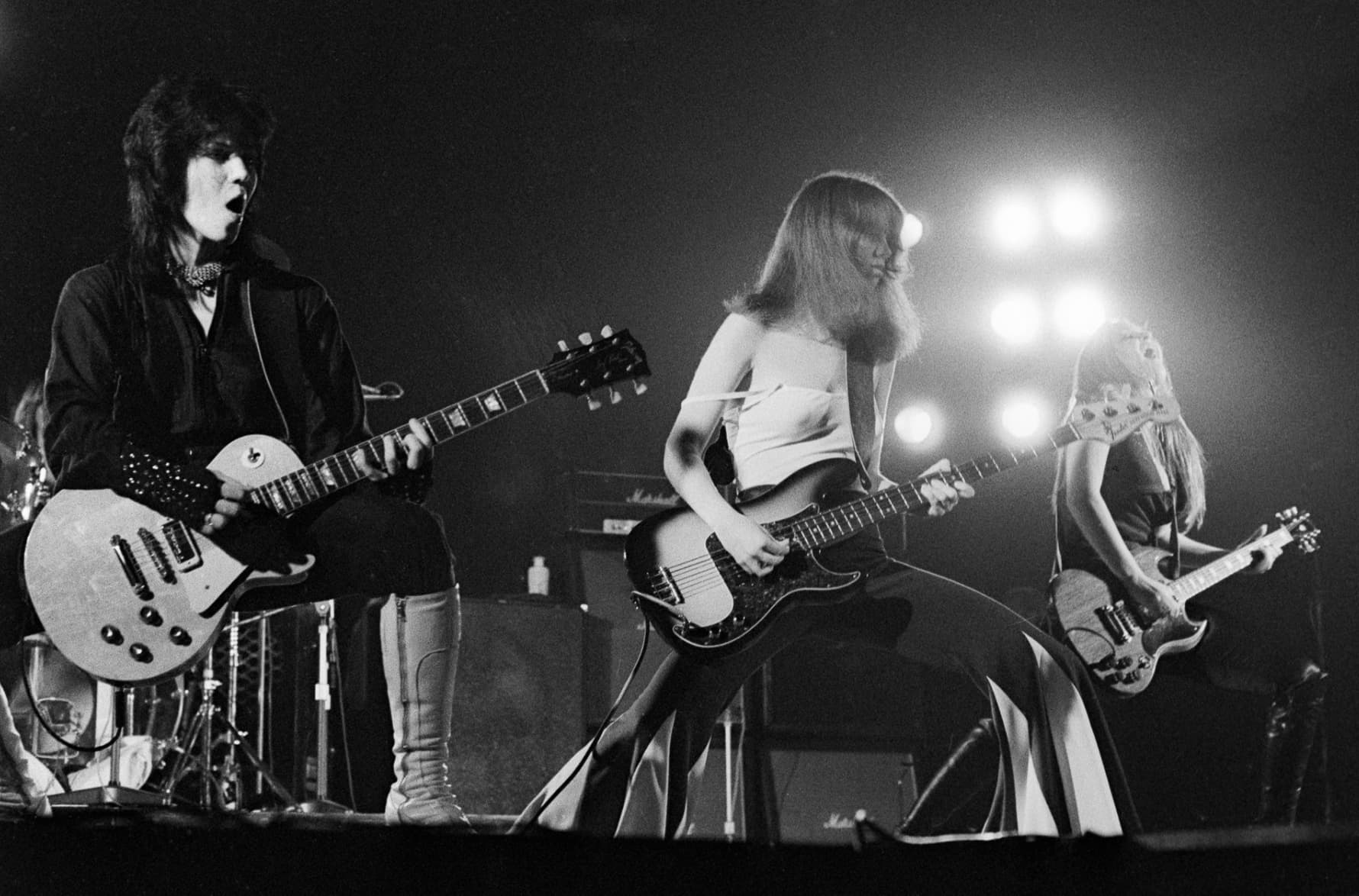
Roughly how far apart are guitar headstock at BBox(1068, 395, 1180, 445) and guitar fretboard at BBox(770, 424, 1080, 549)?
22 centimetres

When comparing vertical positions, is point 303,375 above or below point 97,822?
above

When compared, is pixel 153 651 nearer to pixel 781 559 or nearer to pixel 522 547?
pixel 522 547

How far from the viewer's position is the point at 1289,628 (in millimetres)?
3521

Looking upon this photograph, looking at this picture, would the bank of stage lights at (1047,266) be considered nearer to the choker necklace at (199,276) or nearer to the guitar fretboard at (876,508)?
the guitar fretboard at (876,508)

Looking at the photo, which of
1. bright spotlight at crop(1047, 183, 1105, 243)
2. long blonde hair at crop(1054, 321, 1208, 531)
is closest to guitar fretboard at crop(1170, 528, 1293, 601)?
long blonde hair at crop(1054, 321, 1208, 531)

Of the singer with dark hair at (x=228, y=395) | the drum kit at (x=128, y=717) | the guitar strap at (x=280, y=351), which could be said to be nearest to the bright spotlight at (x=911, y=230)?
the singer with dark hair at (x=228, y=395)

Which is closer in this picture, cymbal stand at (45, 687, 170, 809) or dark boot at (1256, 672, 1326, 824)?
cymbal stand at (45, 687, 170, 809)

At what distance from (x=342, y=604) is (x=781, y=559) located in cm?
108

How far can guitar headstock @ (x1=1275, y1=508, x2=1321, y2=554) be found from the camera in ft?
11.7

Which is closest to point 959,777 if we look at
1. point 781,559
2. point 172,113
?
point 781,559

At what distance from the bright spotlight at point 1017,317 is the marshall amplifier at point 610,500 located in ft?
3.48

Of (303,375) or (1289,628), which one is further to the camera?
(1289,628)

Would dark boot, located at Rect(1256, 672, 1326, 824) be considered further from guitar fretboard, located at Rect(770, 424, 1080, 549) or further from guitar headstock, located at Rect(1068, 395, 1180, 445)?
guitar fretboard, located at Rect(770, 424, 1080, 549)

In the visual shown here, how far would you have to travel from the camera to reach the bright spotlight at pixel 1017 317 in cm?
378
